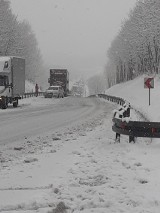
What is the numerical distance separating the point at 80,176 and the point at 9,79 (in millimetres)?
22272

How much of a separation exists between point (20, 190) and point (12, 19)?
62.0 m

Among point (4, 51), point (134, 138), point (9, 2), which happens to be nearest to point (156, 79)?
point (4, 51)

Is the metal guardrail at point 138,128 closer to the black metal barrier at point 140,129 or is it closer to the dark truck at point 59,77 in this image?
the black metal barrier at point 140,129

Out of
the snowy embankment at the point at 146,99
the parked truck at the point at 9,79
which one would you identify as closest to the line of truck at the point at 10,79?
the parked truck at the point at 9,79

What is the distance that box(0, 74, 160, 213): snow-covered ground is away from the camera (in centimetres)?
608

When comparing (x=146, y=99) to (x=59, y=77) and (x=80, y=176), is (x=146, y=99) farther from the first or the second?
(x=80, y=176)

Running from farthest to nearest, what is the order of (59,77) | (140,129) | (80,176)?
(59,77), (140,129), (80,176)

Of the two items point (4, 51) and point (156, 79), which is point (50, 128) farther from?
point (4, 51)

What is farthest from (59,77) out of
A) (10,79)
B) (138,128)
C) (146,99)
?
(138,128)

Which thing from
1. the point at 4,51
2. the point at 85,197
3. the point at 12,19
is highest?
the point at 12,19

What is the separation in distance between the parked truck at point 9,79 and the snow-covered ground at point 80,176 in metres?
16.4

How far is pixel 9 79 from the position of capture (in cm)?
2928

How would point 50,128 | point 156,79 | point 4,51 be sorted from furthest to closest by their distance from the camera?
1. point 4,51
2. point 156,79
3. point 50,128

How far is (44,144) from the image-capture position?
12320mm
